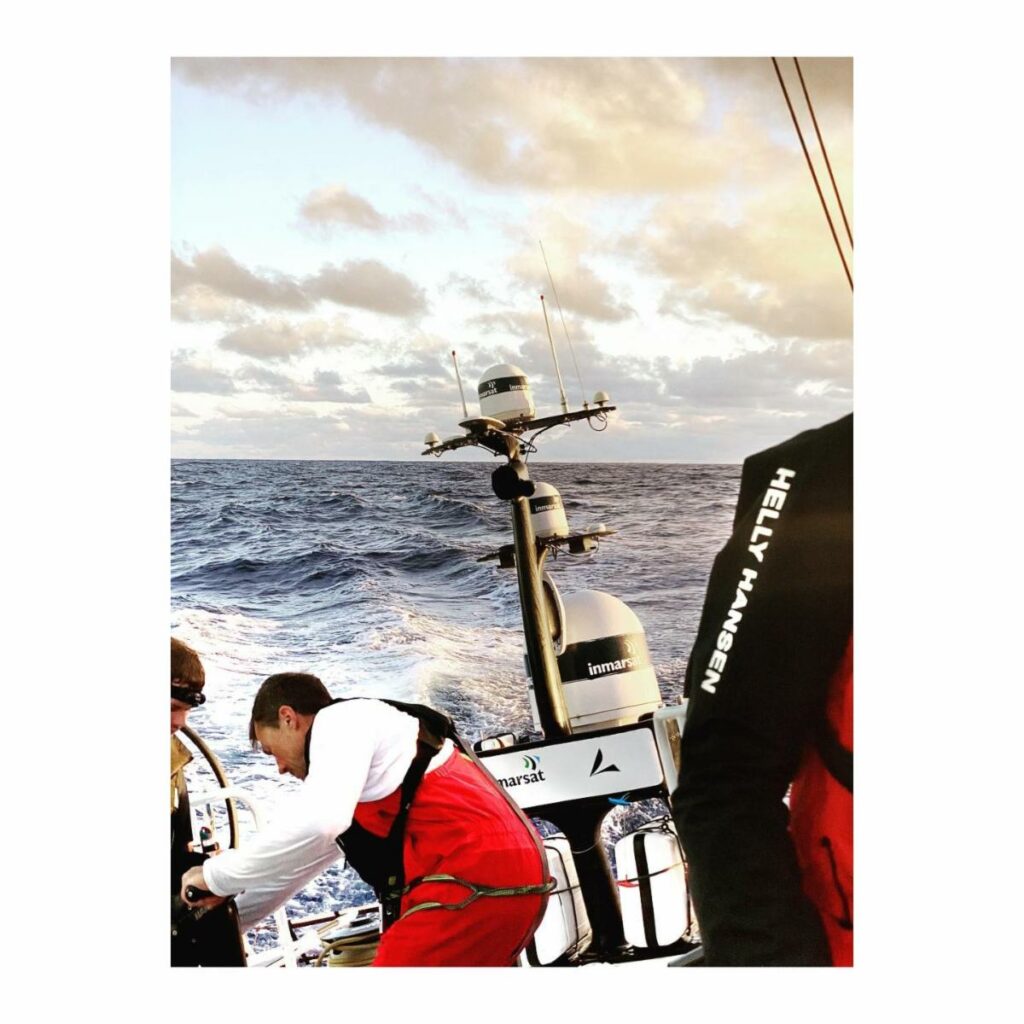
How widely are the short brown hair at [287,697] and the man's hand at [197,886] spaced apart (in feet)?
0.97

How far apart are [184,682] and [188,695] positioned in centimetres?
3

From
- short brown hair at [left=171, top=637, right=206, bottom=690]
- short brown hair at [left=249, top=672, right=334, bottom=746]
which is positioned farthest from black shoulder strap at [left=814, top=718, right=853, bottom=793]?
short brown hair at [left=171, top=637, right=206, bottom=690]

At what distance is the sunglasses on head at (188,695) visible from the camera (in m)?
2.62

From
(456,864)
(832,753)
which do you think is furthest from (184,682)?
(832,753)

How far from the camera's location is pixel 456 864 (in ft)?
8.06

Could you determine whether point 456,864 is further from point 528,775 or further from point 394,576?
point 394,576

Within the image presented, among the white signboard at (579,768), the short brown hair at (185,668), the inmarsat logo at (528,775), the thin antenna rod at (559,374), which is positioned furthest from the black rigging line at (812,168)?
the short brown hair at (185,668)

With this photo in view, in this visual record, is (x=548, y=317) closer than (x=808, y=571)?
No

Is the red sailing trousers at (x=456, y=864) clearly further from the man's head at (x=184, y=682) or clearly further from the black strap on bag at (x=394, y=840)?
the man's head at (x=184, y=682)
